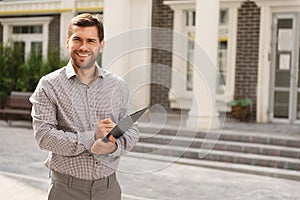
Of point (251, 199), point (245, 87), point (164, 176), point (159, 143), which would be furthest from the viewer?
point (245, 87)

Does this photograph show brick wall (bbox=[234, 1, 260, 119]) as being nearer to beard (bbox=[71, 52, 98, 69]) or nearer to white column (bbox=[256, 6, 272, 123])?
white column (bbox=[256, 6, 272, 123])

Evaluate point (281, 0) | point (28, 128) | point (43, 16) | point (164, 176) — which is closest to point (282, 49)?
point (281, 0)

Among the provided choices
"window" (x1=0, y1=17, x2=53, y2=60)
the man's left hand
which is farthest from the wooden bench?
the man's left hand

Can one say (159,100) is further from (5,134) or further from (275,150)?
(275,150)

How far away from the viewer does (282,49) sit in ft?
32.5

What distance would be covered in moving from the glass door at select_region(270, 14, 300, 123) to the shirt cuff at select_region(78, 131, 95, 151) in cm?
881

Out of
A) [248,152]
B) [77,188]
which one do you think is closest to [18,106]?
[248,152]

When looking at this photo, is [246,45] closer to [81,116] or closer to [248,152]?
[248,152]

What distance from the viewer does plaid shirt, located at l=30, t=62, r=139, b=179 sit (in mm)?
1665

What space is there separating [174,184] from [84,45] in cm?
414

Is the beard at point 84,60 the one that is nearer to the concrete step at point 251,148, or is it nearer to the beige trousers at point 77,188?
the beige trousers at point 77,188

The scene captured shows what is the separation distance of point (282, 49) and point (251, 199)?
570cm

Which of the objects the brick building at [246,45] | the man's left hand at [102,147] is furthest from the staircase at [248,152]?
the man's left hand at [102,147]

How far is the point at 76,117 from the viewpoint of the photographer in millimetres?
1738
